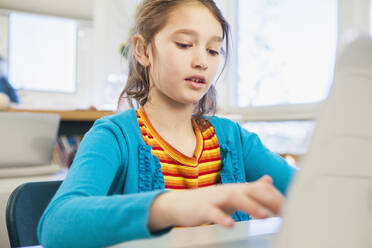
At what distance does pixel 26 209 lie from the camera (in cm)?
79

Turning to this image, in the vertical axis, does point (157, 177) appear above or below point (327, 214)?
below

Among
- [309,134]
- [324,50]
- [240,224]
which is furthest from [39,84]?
[309,134]

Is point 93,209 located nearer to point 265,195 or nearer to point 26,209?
point 265,195

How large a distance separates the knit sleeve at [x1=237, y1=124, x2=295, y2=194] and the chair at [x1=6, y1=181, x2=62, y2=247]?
0.46 m

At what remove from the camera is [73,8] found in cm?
429

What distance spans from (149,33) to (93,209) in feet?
1.68

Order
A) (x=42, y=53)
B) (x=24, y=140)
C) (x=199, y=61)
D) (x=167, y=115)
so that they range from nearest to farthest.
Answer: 1. (x=199, y=61)
2. (x=167, y=115)
3. (x=24, y=140)
4. (x=42, y=53)

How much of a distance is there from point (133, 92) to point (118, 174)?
0.28 m

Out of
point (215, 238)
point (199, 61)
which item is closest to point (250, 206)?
point (215, 238)

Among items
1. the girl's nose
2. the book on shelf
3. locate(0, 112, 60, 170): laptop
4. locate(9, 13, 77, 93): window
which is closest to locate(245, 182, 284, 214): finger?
the girl's nose

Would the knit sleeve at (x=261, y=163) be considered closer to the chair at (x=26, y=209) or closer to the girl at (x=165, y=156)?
the girl at (x=165, y=156)

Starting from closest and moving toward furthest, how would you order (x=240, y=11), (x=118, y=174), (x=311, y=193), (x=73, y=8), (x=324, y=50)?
(x=311, y=193) < (x=118, y=174) < (x=324, y=50) < (x=240, y=11) < (x=73, y=8)

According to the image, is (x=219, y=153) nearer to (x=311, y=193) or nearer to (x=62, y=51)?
(x=311, y=193)

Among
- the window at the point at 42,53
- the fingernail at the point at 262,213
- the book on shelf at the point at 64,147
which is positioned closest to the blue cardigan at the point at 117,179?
the fingernail at the point at 262,213
